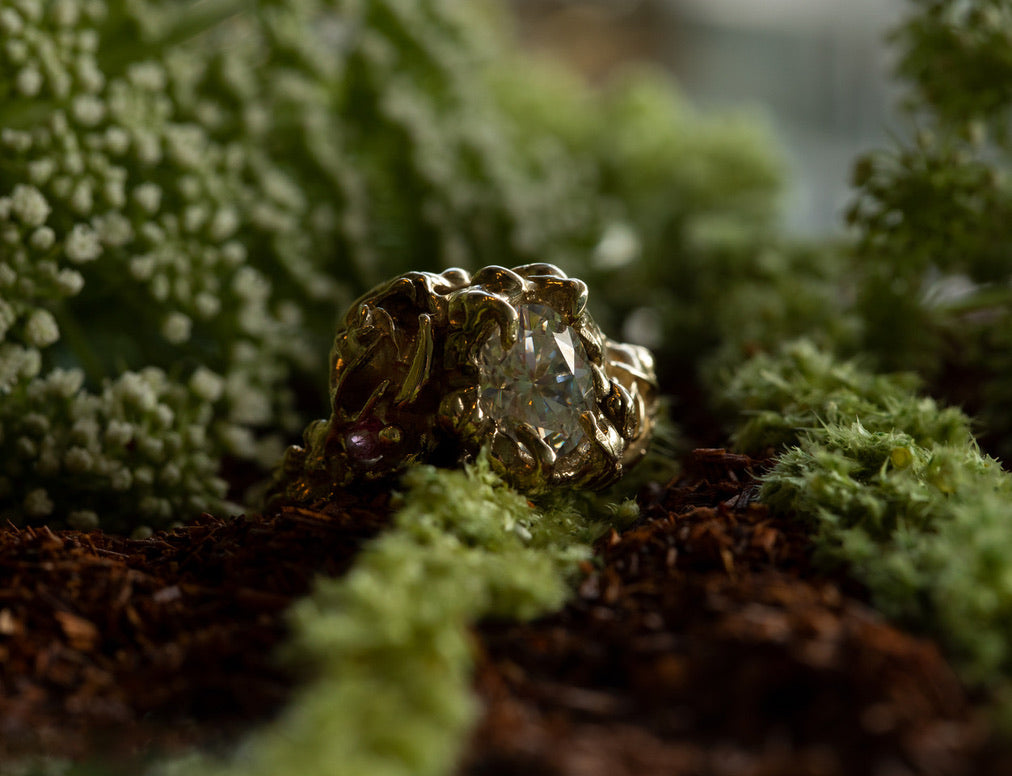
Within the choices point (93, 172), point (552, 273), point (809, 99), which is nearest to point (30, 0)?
point (93, 172)

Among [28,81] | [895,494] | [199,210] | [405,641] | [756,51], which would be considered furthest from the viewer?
[756,51]

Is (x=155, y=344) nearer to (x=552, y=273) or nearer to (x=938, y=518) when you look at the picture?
(x=552, y=273)

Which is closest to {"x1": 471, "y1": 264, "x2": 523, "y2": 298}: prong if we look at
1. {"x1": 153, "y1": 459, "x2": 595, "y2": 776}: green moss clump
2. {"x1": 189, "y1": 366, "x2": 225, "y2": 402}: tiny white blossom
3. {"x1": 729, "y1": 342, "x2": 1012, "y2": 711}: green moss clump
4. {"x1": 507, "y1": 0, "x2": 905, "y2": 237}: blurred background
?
{"x1": 153, "y1": 459, "x2": 595, "y2": 776}: green moss clump

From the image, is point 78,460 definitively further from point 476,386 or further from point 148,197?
point 476,386

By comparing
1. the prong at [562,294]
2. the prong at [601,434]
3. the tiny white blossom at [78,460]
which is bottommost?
the tiny white blossom at [78,460]

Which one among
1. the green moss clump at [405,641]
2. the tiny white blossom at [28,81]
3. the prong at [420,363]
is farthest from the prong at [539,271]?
the tiny white blossom at [28,81]

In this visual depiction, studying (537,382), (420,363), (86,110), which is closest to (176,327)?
(86,110)

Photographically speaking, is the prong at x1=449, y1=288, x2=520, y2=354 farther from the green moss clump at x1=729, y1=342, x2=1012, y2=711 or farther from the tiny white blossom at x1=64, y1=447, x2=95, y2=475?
the tiny white blossom at x1=64, y1=447, x2=95, y2=475

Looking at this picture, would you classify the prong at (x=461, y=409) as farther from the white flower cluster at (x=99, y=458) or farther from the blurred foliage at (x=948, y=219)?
the blurred foliage at (x=948, y=219)
